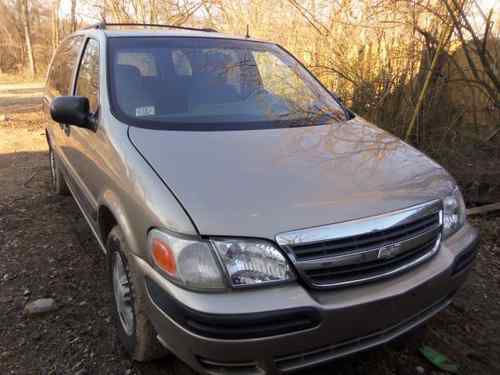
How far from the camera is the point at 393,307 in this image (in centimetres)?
176

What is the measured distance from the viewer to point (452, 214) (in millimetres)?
2139

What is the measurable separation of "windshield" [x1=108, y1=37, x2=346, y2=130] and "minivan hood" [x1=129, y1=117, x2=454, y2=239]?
7.3 inches

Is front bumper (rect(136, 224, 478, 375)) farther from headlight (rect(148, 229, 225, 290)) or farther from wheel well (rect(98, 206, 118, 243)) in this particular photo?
wheel well (rect(98, 206, 118, 243))

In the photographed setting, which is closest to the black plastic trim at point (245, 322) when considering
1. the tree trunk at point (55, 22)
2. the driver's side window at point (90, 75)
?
the driver's side window at point (90, 75)

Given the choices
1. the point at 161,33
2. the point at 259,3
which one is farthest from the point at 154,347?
the point at 259,3

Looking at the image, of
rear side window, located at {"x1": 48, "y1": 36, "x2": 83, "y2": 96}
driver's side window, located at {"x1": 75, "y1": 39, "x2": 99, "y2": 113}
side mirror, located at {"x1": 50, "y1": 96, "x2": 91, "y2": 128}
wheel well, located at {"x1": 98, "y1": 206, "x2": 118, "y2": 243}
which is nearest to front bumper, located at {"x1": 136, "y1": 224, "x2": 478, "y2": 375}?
wheel well, located at {"x1": 98, "y1": 206, "x2": 118, "y2": 243}

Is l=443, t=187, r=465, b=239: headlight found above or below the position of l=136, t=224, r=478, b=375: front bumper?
above

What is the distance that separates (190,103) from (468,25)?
3317 millimetres

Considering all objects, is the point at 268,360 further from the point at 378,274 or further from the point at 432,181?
the point at 432,181

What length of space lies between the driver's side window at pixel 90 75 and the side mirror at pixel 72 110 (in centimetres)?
8

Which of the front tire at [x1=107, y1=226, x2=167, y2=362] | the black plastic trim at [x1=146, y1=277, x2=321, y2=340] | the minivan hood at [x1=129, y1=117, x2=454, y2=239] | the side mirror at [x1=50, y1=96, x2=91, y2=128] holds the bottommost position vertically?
the front tire at [x1=107, y1=226, x2=167, y2=362]

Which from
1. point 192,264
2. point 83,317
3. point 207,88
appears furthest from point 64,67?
point 192,264

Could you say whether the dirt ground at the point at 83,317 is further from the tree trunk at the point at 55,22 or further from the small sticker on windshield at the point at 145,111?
the tree trunk at the point at 55,22

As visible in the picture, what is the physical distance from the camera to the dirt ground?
2250 mm
